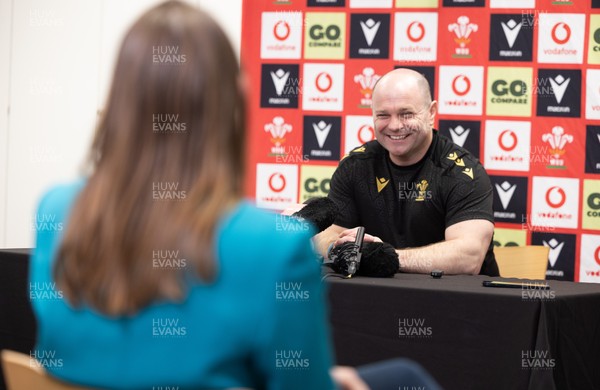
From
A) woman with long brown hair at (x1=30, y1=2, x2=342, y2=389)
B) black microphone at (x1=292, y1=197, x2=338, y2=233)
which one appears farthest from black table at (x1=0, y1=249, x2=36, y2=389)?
woman with long brown hair at (x1=30, y1=2, x2=342, y2=389)

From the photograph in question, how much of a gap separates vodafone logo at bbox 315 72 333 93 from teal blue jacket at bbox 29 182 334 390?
305cm

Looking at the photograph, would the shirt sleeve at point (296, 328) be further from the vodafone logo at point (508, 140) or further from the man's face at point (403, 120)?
the vodafone logo at point (508, 140)

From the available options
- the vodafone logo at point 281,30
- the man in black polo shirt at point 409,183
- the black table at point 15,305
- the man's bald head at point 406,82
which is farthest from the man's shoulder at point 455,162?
the black table at point 15,305

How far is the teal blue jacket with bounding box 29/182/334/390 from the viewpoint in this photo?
86cm

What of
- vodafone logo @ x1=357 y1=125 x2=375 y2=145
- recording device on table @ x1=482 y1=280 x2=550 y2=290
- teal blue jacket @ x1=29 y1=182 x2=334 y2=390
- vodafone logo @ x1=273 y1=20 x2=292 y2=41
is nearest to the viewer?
teal blue jacket @ x1=29 y1=182 x2=334 y2=390

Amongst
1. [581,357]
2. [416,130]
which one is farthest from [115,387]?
[416,130]

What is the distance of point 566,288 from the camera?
7.00 feet

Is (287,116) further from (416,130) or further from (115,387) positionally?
(115,387)

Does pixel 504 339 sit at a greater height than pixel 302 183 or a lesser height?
lesser

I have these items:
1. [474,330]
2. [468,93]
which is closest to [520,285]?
[474,330]

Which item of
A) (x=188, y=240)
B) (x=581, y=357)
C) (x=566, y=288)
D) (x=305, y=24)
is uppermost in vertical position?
(x=305, y=24)

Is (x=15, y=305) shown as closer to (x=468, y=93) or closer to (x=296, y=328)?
(x=296, y=328)

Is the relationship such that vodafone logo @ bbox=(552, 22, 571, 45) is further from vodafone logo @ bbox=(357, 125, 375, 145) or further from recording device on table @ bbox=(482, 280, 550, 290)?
recording device on table @ bbox=(482, 280, 550, 290)

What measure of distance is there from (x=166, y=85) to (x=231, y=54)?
90 mm
